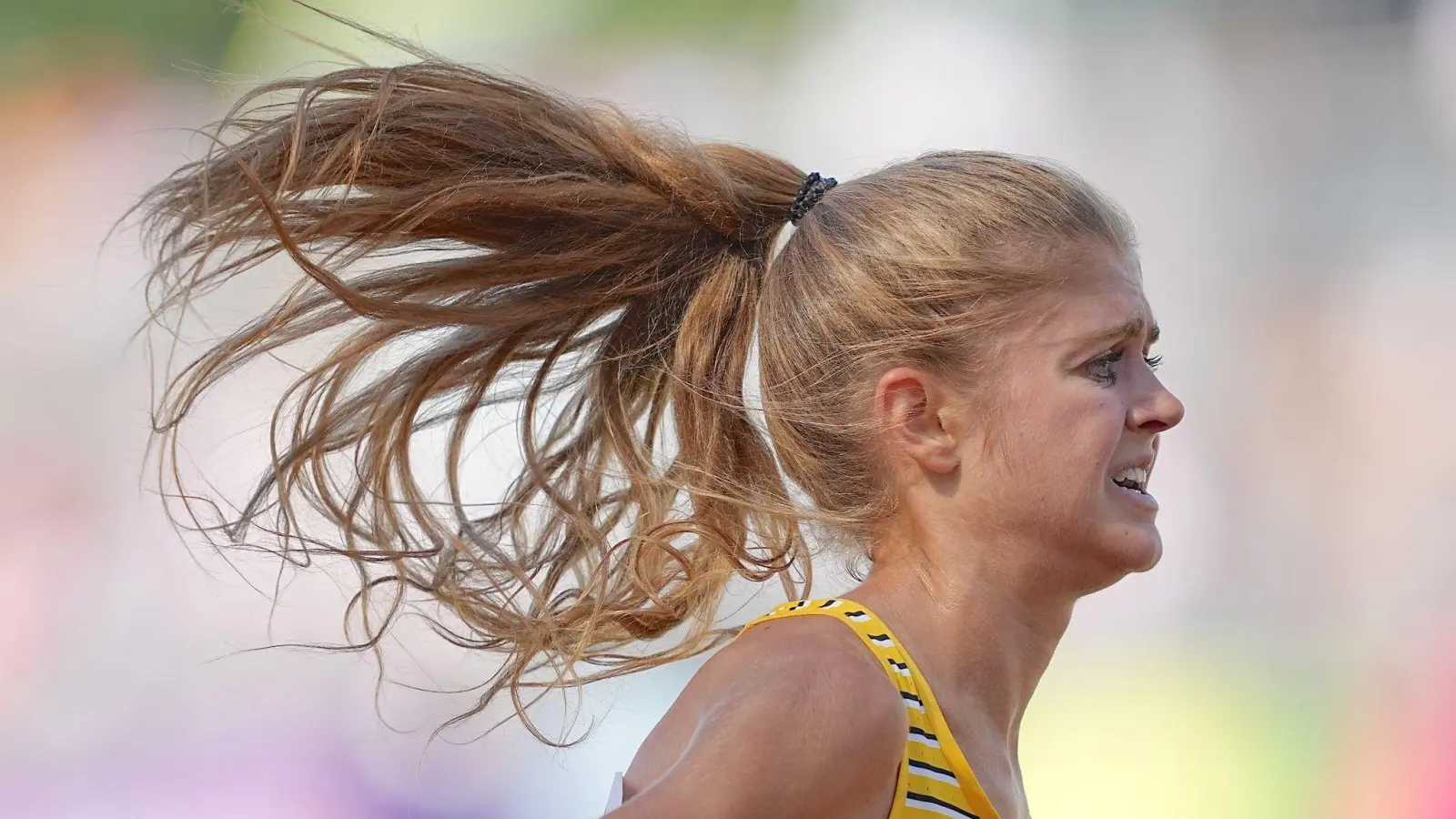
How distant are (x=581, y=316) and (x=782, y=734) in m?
0.52

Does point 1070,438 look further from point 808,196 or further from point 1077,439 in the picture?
point 808,196

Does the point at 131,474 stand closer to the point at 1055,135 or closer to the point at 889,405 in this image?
the point at 889,405

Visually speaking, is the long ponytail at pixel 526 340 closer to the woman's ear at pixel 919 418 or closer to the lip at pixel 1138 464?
the woman's ear at pixel 919 418

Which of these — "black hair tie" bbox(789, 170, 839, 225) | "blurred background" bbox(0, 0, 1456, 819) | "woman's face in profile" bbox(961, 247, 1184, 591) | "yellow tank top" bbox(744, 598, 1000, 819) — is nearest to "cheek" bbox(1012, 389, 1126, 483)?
"woman's face in profile" bbox(961, 247, 1184, 591)

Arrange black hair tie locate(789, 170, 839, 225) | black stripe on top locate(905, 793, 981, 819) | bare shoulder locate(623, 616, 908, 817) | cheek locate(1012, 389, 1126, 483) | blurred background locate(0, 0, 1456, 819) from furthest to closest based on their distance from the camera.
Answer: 1. blurred background locate(0, 0, 1456, 819)
2. black hair tie locate(789, 170, 839, 225)
3. cheek locate(1012, 389, 1126, 483)
4. black stripe on top locate(905, 793, 981, 819)
5. bare shoulder locate(623, 616, 908, 817)

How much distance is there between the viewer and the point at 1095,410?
0.95m

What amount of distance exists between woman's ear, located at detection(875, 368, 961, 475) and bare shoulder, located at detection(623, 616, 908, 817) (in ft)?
0.59

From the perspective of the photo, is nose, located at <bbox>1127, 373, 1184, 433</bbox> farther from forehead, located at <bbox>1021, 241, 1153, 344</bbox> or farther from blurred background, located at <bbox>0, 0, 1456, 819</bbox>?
blurred background, located at <bbox>0, 0, 1456, 819</bbox>

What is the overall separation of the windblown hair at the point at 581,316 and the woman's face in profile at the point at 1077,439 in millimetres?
37

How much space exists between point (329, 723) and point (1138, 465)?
1.17 m

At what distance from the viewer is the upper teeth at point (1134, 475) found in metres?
0.97

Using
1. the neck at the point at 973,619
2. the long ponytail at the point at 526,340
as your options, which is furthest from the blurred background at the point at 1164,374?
the neck at the point at 973,619

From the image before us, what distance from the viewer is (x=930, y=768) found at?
0.86 metres

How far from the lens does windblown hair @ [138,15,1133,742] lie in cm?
99
